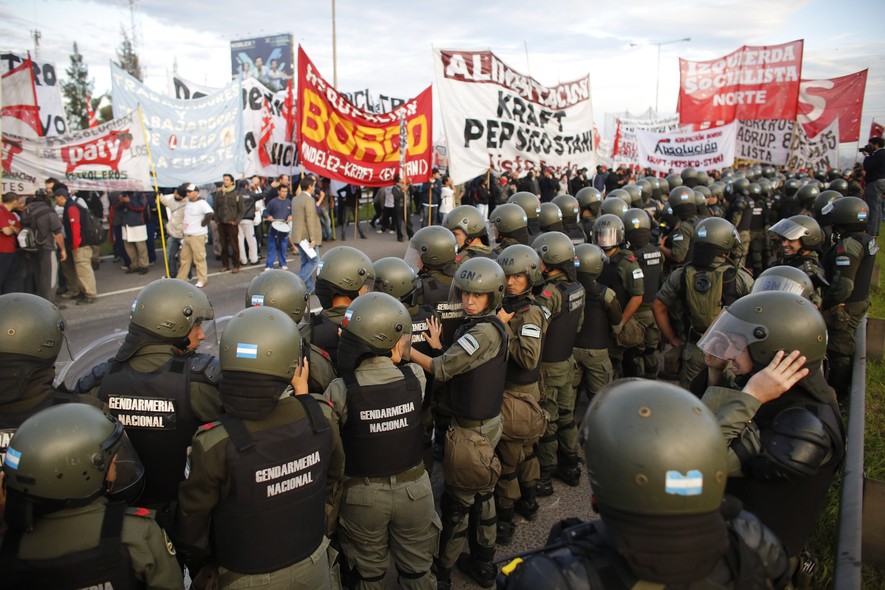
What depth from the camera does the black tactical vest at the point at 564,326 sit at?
519 centimetres

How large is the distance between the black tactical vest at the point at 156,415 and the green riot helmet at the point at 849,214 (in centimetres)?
766

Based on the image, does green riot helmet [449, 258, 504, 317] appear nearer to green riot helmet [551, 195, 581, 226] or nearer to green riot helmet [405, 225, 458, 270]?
green riot helmet [405, 225, 458, 270]

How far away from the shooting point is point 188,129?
11.8 meters

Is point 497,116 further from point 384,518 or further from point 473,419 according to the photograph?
point 384,518

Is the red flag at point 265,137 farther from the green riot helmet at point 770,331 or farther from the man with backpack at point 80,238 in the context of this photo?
the green riot helmet at point 770,331

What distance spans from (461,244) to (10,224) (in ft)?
26.1

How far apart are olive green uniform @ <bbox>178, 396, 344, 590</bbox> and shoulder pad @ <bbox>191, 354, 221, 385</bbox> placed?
0.75 metres

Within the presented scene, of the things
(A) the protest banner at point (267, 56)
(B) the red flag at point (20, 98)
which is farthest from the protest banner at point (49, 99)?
(A) the protest banner at point (267, 56)

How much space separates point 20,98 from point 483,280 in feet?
42.6

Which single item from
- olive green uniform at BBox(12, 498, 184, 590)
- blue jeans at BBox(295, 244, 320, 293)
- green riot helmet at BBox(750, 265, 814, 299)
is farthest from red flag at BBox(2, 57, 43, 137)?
green riot helmet at BBox(750, 265, 814, 299)

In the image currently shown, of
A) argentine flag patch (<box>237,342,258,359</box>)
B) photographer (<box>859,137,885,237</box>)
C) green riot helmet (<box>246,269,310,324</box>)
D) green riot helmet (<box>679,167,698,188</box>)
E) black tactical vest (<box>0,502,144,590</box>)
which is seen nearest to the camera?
black tactical vest (<box>0,502,144,590</box>)

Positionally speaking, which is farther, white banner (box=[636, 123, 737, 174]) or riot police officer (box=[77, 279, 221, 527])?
white banner (box=[636, 123, 737, 174])

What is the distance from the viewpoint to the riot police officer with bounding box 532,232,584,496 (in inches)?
205

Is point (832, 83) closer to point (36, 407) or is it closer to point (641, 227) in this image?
point (641, 227)
